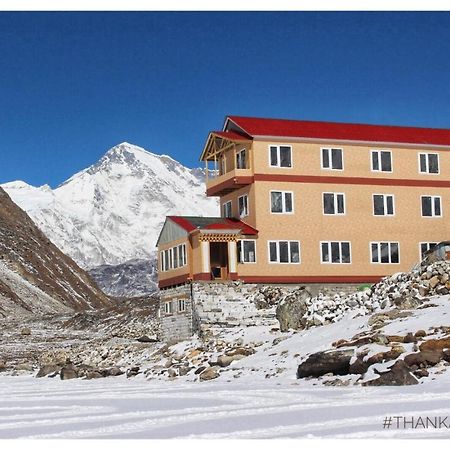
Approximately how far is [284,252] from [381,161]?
7.23m

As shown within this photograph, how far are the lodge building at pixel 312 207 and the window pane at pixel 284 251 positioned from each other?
5 centimetres

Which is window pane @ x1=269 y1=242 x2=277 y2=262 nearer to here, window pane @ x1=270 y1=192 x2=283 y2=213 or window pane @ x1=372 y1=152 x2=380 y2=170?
window pane @ x1=270 y1=192 x2=283 y2=213

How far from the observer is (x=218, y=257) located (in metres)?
41.4

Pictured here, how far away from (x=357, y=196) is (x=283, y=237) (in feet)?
15.1

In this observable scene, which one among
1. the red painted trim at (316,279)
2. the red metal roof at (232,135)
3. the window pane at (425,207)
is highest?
the red metal roof at (232,135)

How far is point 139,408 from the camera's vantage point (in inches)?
643

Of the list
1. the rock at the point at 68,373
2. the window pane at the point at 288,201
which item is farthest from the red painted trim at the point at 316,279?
the rock at the point at 68,373

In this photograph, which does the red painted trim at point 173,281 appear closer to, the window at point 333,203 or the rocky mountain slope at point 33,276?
the window at point 333,203

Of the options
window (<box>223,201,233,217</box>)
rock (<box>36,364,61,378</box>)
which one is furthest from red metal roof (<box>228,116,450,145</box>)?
rock (<box>36,364,61,378</box>)

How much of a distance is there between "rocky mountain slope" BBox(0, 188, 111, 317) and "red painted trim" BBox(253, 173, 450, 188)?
40203 millimetres

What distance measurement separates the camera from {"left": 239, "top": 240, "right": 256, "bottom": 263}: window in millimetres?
40312

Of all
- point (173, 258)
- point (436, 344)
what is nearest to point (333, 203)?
point (173, 258)

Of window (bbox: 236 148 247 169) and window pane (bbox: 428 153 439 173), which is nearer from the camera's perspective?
window (bbox: 236 148 247 169)

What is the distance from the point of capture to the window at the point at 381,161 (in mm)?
43438
